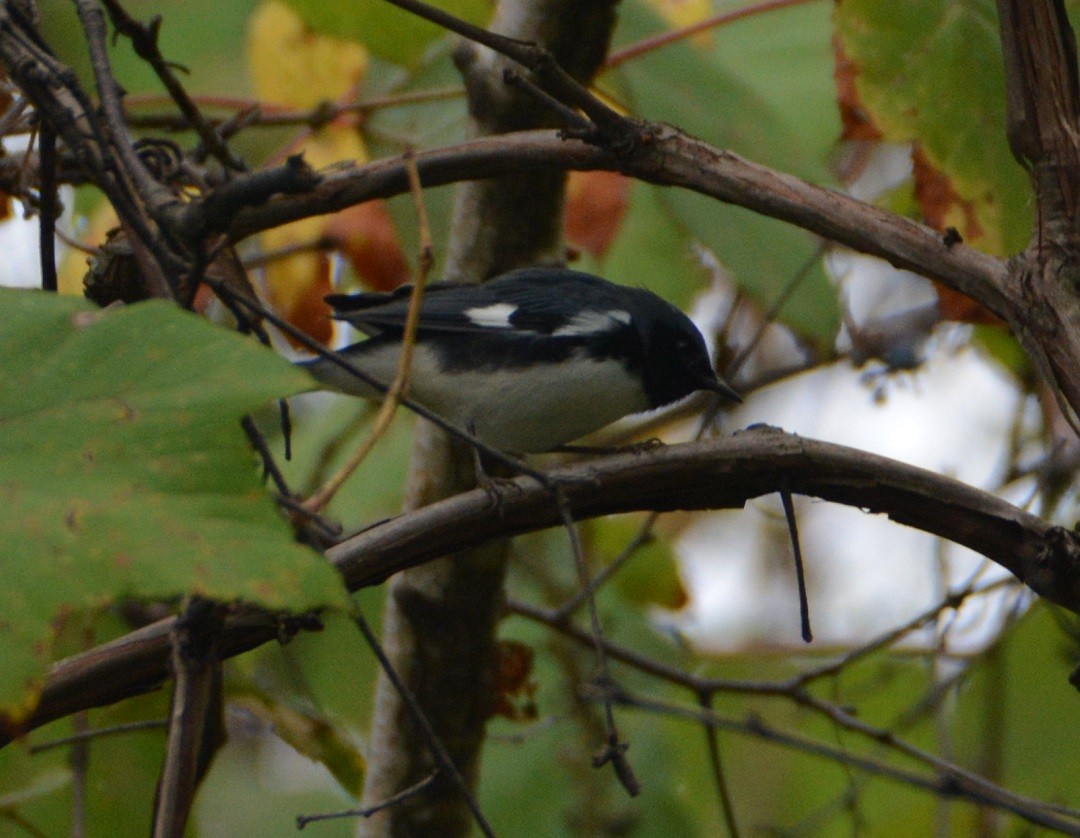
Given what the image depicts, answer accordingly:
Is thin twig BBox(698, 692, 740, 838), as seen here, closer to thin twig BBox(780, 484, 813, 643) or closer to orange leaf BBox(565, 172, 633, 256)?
thin twig BBox(780, 484, 813, 643)

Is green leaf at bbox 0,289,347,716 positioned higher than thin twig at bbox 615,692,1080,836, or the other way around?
green leaf at bbox 0,289,347,716

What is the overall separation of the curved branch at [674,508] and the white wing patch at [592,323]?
114cm

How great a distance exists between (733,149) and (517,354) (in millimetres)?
653

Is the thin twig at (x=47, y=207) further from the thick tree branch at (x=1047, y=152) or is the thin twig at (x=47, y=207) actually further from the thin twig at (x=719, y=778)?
the thin twig at (x=719, y=778)

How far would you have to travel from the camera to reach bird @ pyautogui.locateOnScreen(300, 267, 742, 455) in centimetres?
264

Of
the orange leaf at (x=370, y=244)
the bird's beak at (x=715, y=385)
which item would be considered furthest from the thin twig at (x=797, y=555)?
the orange leaf at (x=370, y=244)

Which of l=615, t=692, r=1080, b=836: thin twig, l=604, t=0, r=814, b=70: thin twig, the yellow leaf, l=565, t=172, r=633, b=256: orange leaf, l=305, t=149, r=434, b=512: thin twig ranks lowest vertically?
l=615, t=692, r=1080, b=836: thin twig

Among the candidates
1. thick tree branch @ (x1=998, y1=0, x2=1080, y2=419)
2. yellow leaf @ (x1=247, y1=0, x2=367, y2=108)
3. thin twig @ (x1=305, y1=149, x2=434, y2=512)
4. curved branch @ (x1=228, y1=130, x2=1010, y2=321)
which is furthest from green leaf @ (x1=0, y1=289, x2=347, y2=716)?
yellow leaf @ (x1=247, y1=0, x2=367, y2=108)

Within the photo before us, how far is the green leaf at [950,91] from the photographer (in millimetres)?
2010

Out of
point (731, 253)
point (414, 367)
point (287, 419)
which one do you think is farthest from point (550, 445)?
point (287, 419)

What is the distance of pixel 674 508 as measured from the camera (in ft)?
5.36

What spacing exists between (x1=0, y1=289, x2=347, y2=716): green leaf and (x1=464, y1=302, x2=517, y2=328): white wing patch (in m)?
1.57

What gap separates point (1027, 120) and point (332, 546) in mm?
1036

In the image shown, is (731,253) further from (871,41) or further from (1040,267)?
(1040,267)
